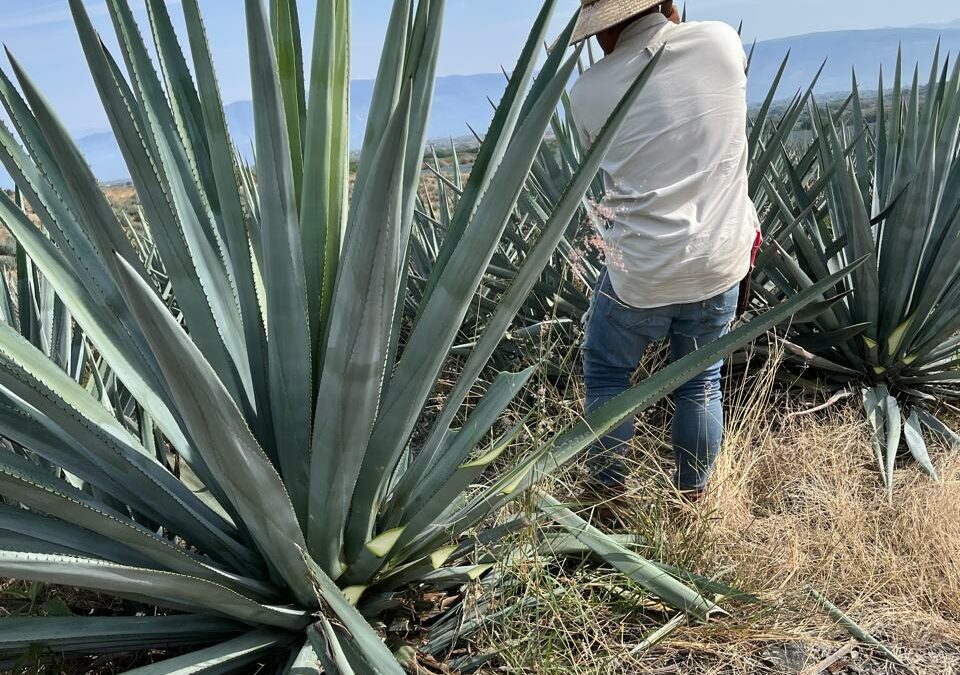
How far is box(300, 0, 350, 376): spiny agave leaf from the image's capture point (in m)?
1.54

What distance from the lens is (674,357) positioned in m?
2.47

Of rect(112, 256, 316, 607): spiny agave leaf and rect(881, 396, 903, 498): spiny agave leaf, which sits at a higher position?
rect(112, 256, 316, 607): spiny agave leaf

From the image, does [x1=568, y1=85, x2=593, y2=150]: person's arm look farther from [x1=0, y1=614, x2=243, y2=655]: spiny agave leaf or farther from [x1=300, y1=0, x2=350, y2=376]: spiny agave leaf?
[x1=0, y1=614, x2=243, y2=655]: spiny agave leaf

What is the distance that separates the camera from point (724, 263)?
220 centimetres

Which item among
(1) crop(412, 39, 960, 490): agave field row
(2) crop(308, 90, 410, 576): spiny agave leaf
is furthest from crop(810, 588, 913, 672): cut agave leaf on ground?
(2) crop(308, 90, 410, 576): spiny agave leaf

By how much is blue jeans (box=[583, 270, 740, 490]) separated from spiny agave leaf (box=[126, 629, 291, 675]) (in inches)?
40.5

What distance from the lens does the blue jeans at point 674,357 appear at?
2.30 metres

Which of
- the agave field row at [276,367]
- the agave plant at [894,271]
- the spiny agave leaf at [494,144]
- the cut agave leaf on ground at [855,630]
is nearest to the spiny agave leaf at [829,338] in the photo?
the agave plant at [894,271]

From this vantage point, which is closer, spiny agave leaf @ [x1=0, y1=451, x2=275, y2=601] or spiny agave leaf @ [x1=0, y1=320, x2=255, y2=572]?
spiny agave leaf @ [x1=0, y1=451, x2=275, y2=601]

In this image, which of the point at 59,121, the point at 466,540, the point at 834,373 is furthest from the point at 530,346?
the point at 59,121

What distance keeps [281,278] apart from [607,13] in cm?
112

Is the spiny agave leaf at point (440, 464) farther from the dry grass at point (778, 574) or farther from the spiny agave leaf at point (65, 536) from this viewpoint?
the spiny agave leaf at point (65, 536)

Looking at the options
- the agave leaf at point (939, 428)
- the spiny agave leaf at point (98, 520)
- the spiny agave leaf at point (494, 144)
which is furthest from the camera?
the agave leaf at point (939, 428)

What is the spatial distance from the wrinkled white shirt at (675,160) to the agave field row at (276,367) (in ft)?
1.56
